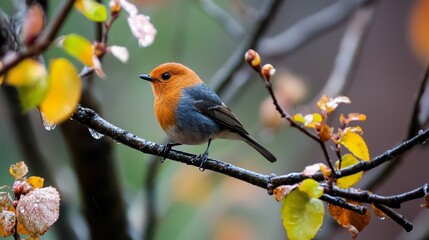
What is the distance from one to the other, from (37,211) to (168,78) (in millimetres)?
1714

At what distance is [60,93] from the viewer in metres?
0.81

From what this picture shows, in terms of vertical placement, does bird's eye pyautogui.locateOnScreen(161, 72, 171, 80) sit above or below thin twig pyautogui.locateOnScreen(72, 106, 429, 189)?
below

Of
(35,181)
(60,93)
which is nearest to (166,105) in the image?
(35,181)

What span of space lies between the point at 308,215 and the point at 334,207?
0.73 ft

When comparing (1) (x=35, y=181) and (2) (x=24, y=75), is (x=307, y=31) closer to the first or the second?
(1) (x=35, y=181)

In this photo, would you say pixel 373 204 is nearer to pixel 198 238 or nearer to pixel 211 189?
pixel 211 189

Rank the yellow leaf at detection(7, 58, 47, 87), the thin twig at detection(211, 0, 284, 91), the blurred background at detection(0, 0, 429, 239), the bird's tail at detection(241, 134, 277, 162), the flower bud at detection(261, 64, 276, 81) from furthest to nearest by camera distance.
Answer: the blurred background at detection(0, 0, 429, 239) → the thin twig at detection(211, 0, 284, 91) → the bird's tail at detection(241, 134, 277, 162) → the flower bud at detection(261, 64, 276, 81) → the yellow leaf at detection(7, 58, 47, 87)

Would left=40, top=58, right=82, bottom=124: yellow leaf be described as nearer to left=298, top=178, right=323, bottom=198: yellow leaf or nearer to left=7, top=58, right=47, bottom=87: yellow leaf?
left=7, top=58, right=47, bottom=87: yellow leaf

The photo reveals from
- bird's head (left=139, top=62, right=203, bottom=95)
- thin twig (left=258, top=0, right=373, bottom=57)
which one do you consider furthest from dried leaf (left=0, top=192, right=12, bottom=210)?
thin twig (left=258, top=0, right=373, bottom=57)

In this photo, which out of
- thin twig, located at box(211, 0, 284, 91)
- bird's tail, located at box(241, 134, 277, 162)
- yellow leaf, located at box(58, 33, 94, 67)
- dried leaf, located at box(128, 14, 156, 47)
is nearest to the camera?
yellow leaf, located at box(58, 33, 94, 67)

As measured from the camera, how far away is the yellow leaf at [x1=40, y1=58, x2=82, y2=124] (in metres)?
0.81

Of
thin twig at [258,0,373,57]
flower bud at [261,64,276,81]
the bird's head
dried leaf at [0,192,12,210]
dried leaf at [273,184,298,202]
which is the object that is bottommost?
the bird's head

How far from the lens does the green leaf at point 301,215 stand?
1126 mm

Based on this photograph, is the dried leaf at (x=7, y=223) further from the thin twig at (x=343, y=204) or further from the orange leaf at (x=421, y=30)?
the orange leaf at (x=421, y=30)
